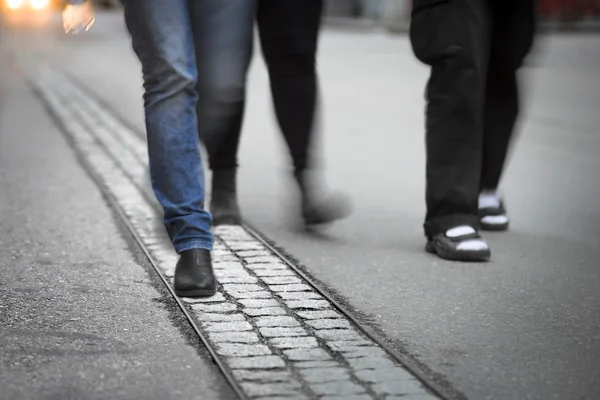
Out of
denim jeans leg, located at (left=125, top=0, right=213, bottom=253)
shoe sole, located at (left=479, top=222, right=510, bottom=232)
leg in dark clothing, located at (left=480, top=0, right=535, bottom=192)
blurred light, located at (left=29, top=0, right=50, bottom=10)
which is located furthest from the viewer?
blurred light, located at (left=29, top=0, right=50, bottom=10)

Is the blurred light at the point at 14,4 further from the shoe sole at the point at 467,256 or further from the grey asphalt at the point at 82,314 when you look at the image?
the shoe sole at the point at 467,256

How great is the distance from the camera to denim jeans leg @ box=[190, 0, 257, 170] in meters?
4.34

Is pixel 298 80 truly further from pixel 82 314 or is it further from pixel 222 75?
pixel 82 314

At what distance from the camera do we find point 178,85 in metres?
4.07

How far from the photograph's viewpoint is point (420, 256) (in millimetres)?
4988

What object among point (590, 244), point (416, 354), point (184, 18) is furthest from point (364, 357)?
point (590, 244)

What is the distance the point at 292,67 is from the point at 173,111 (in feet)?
3.90

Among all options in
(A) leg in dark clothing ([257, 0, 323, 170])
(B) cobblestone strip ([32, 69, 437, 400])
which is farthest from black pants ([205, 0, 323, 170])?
(B) cobblestone strip ([32, 69, 437, 400])

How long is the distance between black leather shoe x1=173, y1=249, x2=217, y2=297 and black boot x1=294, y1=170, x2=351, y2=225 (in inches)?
44.8

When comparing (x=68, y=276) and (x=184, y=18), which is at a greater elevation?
(x=184, y=18)

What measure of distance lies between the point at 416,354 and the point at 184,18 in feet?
4.44

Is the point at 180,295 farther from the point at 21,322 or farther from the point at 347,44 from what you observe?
the point at 347,44

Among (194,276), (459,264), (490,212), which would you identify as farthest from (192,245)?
(490,212)

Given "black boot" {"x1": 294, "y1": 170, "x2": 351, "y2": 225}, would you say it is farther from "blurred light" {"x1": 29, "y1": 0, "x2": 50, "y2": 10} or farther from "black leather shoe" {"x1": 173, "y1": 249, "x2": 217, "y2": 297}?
"blurred light" {"x1": 29, "y1": 0, "x2": 50, "y2": 10}
